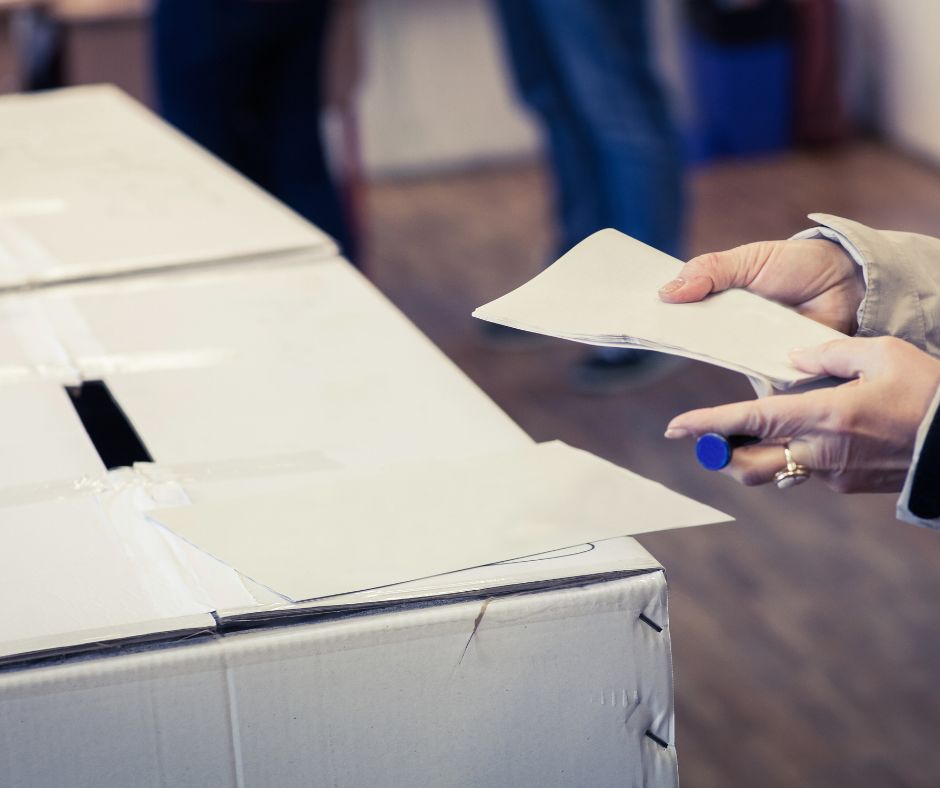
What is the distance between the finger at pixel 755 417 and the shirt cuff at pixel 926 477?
51 mm

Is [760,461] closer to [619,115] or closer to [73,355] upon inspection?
[73,355]

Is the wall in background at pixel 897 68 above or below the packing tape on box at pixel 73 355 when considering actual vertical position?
below

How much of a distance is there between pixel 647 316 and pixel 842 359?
0.10m

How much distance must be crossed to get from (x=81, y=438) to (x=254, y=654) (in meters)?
0.25

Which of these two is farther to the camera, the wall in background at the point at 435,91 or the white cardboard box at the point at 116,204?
the wall in background at the point at 435,91

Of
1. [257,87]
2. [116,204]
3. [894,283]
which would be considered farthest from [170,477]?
[257,87]

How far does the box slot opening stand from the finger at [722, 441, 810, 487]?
12.9 inches

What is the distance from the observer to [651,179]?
2.10m

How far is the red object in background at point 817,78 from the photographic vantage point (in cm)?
361

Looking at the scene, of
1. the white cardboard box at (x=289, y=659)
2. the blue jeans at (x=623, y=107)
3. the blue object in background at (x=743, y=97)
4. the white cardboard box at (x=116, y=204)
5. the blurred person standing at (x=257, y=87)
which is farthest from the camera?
the blue object in background at (x=743, y=97)

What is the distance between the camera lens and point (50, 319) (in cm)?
92

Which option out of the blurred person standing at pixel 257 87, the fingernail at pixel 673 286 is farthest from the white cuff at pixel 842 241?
→ the blurred person standing at pixel 257 87

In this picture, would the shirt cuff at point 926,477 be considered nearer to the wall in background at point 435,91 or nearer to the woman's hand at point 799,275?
the woman's hand at point 799,275

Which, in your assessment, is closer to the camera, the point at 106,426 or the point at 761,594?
the point at 106,426
